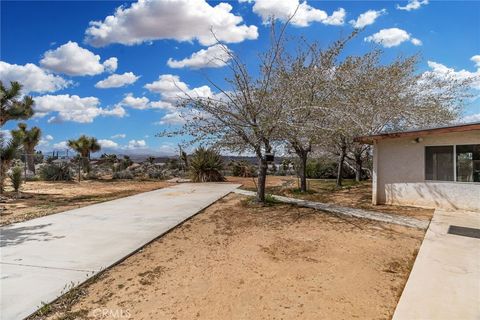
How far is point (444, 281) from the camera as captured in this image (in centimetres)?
435

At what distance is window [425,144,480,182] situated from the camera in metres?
8.98

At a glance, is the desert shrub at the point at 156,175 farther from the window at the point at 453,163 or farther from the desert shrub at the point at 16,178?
the window at the point at 453,163

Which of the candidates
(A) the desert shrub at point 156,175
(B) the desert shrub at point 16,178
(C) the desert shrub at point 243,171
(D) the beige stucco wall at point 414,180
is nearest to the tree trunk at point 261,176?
(D) the beige stucco wall at point 414,180

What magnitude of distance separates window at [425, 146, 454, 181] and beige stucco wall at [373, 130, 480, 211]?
12cm

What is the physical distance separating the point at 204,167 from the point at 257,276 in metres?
13.8

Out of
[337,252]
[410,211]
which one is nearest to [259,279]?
[337,252]

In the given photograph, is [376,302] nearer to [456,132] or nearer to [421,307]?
[421,307]

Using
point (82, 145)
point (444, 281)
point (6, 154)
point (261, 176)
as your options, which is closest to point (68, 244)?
point (261, 176)

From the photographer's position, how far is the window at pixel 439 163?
941cm

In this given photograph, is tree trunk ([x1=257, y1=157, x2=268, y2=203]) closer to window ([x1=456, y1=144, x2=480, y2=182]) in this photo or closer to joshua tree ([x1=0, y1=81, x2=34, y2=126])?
window ([x1=456, y1=144, x2=480, y2=182])

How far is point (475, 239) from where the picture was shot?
6355 mm

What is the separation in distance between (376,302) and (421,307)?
46 centimetres

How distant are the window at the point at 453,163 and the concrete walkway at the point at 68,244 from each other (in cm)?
672

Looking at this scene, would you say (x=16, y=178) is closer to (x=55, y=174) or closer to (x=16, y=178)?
(x=16, y=178)
